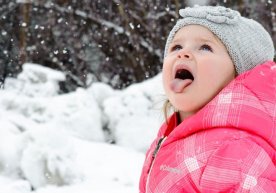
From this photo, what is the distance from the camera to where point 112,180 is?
144 inches

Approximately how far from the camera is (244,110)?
1.32 meters

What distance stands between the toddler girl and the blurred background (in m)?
7.36

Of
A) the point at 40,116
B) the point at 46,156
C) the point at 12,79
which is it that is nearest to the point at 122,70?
the point at 12,79

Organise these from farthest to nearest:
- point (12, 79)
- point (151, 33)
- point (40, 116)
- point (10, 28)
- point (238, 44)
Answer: point (151, 33) → point (10, 28) → point (12, 79) → point (40, 116) → point (238, 44)

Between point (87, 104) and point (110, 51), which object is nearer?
point (87, 104)

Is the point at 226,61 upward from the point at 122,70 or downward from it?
downward

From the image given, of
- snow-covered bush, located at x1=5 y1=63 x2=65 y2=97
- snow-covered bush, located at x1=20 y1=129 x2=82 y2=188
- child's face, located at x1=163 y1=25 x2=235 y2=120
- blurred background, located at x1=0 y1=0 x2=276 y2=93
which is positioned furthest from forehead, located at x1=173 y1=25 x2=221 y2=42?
blurred background, located at x1=0 y1=0 x2=276 y2=93

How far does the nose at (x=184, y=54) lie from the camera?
144cm

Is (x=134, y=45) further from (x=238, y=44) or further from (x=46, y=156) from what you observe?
(x=238, y=44)

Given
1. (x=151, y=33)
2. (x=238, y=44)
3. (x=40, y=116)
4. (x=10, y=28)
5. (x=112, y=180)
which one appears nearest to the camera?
(x=238, y=44)

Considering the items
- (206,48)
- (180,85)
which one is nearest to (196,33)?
(206,48)

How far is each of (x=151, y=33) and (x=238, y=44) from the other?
25.3 ft

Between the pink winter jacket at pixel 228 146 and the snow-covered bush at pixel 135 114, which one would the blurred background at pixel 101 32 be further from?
the pink winter jacket at pixel 228 146

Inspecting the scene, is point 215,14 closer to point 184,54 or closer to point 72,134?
point 184,54
